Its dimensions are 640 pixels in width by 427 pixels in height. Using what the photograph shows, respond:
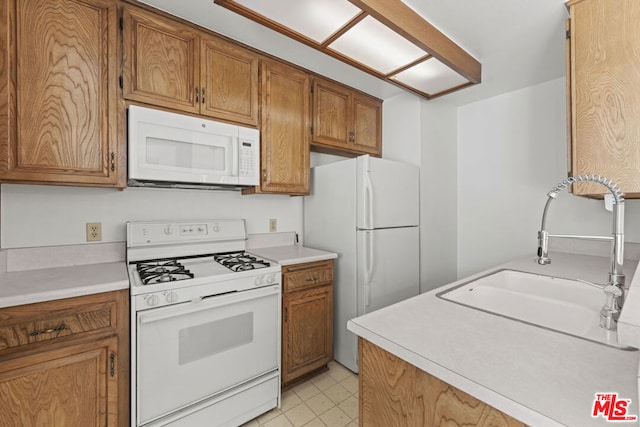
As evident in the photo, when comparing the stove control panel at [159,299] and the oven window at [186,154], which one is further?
the oven window at [186,154]

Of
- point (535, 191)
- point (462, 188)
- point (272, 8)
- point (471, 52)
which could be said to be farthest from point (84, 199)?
point (535, 191)

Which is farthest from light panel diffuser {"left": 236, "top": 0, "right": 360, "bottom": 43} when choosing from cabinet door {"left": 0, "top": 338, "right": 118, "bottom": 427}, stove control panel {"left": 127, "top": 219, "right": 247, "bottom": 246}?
cabinet door {"left": 0, "top": 338, "right": 118, "bottom": 427}

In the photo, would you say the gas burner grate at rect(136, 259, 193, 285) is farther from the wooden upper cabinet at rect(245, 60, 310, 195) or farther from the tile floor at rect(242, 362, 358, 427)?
the tile floor at rect(242, 362, 358, 427)

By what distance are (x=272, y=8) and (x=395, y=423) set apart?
176cm

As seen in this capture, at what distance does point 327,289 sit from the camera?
2.20 metres

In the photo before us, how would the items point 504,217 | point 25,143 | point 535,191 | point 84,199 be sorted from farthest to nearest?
point 504,217
point 535,191
point 84,199
point 25,143

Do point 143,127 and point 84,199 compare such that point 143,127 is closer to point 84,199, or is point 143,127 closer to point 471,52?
point 84,199

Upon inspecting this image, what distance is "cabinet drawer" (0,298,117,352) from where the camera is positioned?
1.12 metres

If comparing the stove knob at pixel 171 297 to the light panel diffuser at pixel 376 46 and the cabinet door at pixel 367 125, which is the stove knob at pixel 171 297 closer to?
the light panel diffuser at pixel 376 46

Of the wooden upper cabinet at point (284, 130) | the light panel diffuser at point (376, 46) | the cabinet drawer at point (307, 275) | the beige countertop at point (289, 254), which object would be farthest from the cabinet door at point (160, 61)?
the cabinet drawer at point (307, 275)

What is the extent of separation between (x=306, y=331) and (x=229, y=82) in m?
1.80

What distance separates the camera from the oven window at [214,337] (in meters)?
1.49

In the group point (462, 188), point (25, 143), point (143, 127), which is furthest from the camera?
point (462, 188)

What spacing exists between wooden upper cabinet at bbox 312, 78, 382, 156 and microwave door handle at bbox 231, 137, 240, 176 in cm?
69
